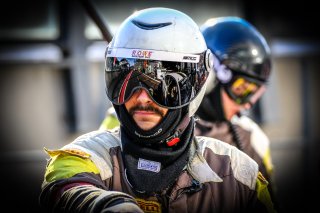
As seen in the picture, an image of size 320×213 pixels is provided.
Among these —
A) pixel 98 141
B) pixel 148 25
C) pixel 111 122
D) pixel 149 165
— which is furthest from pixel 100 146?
pixel 111 122

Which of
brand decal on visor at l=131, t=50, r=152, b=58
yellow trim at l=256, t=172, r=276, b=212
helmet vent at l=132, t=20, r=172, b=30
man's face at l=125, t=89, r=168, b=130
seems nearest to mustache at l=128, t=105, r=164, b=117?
man's face at l=125, t=89, r=168, b=130

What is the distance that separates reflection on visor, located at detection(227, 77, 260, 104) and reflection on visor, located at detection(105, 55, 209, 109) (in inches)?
70.4

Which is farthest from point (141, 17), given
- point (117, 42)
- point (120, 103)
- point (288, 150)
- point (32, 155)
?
point (288, 150)

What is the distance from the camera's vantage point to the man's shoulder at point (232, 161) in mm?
2965

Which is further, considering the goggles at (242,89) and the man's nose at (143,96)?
the goggles at (242,89)

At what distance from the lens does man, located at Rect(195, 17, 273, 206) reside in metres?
4.75

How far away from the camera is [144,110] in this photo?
9.54 feet

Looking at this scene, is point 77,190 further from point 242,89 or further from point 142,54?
point 242,89

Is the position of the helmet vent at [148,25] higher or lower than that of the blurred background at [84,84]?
higher

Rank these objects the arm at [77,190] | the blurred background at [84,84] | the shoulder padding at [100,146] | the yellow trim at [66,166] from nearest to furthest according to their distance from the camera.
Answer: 1. the arm at [77,190]
2. the yellow trim at [66,166]
3. the shoulder padding at [100,146]
4. the blurred background at [84,84]

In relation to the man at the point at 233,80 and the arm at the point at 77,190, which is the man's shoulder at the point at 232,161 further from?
the man at the point at 233,80

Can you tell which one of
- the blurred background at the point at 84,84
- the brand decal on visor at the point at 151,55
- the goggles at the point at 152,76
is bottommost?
the blurred background at the point at 84,84

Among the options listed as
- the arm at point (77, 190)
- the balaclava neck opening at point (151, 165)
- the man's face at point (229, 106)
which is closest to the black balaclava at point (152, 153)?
the balaclava neck opening at point (151, 165)

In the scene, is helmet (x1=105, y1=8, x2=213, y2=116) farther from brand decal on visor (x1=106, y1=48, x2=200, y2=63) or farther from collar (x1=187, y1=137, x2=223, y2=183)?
collar (x1=187, y1=137, x2=223, y2=183)
